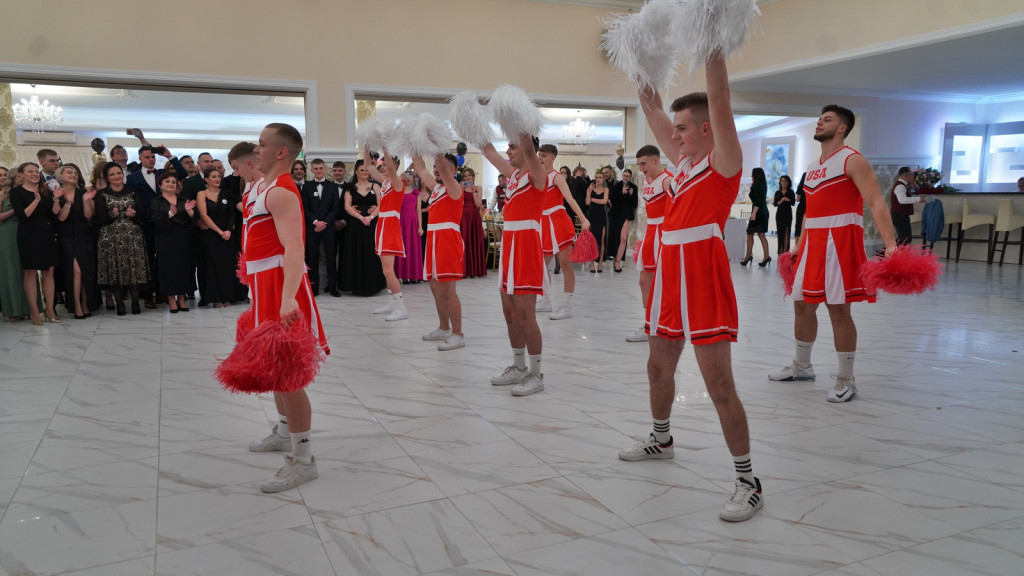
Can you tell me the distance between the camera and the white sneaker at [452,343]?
5.32 meters

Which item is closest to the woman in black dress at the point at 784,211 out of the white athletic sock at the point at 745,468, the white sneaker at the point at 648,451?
the white sneaker at the point at 648,451

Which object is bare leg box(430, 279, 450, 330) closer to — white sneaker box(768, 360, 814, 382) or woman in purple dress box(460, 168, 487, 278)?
white sneaker box(768, 360, 814, 382)

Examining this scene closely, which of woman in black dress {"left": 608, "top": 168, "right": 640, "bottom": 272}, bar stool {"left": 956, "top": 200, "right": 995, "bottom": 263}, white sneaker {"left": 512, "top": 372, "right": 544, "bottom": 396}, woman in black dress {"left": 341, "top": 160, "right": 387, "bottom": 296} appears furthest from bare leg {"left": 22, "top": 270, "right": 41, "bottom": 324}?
bar stool {"left": 956, "top": 200, "right": 995, "bottom": 263}

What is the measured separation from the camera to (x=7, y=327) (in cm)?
635

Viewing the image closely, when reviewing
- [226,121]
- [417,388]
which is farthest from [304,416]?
[226,121]

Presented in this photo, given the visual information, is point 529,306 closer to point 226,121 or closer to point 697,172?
point 697,172

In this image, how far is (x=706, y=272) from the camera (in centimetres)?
246

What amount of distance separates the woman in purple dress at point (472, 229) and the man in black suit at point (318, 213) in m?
1.98

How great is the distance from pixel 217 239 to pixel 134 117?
13.8 m

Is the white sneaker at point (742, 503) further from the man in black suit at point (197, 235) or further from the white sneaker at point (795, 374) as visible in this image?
the man in black suit at point (197, 235)

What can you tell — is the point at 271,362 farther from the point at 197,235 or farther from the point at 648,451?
the point at 197,235

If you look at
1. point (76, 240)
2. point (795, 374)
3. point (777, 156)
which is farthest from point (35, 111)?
point (777, 156)

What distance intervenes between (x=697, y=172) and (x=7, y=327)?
Result: 686 cm

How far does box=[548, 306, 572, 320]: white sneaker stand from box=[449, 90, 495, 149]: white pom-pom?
9.32ft
